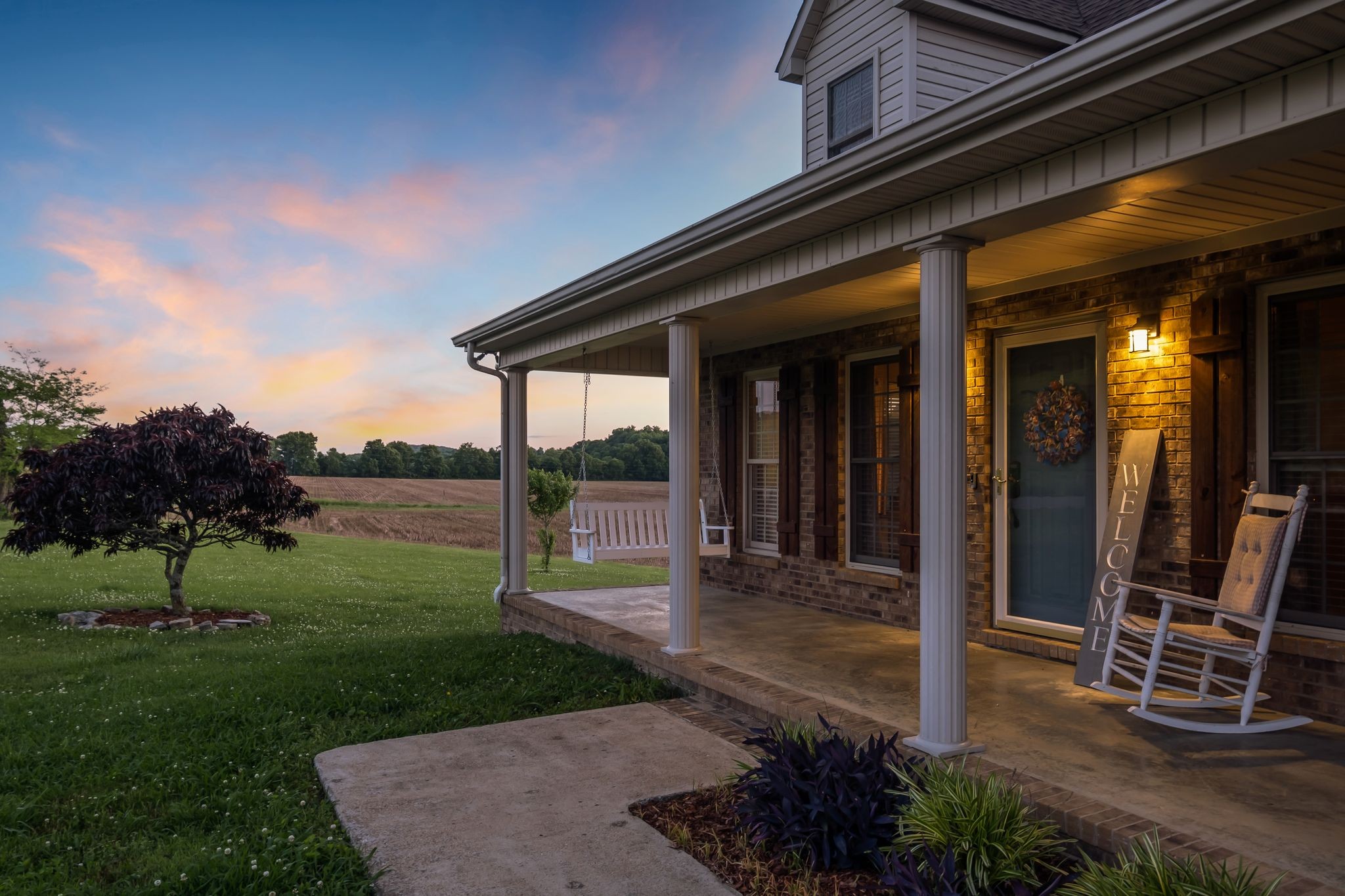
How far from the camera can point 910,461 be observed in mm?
6207

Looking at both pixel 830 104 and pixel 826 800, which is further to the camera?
pixel 830 104

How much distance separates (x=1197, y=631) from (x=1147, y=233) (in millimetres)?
1866

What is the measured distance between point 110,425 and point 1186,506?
387 inches

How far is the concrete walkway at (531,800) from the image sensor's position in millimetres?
2834

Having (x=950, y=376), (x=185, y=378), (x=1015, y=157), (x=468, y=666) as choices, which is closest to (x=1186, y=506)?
(x=950, y=376)

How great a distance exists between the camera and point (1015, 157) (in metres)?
3.12

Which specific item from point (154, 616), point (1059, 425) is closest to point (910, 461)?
point (1059, 425)

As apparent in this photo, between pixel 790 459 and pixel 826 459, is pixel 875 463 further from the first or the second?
pixel 790 459

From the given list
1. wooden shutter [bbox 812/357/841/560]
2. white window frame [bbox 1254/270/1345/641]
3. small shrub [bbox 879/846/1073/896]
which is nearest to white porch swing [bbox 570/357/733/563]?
wooden shutter [bbox 812/357/841/560]

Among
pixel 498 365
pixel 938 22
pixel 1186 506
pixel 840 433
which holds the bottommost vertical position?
pixel 1186 506

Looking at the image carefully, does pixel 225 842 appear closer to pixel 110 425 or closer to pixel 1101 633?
pixel 1101 633

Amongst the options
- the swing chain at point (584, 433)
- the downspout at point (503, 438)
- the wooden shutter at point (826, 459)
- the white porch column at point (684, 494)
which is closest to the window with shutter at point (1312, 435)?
the white porch column at point (684, 494)

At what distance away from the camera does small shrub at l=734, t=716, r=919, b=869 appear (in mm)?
2953

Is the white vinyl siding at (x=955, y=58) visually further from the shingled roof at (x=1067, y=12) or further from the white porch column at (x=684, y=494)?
the white porch column at (x=684, y=494)
